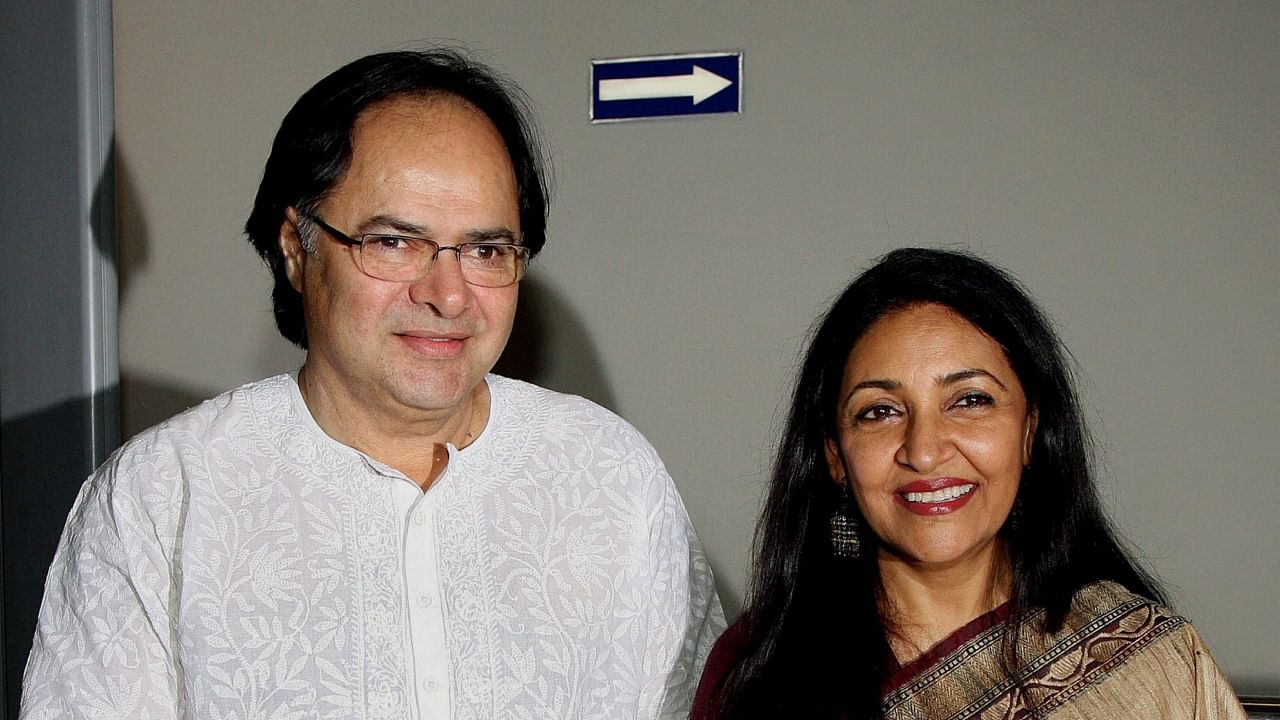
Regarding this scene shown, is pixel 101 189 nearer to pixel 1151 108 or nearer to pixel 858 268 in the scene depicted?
pixel 858 268

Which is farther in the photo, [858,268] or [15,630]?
[15,630]

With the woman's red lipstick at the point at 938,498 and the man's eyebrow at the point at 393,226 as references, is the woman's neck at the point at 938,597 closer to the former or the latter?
the woman's red lipstick at the point at 938,498

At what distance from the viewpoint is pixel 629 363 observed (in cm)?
260

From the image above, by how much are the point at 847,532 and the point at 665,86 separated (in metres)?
1.16

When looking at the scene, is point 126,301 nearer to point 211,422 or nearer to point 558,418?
point 211,422

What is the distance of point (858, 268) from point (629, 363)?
1.69 feet

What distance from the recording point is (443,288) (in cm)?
151

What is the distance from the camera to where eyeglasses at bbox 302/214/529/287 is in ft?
5.00

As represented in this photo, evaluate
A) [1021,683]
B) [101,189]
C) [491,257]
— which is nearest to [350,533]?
[491,257]

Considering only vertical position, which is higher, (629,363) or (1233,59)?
(1233,59)

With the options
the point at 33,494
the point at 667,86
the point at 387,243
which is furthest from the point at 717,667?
the point at 33,494

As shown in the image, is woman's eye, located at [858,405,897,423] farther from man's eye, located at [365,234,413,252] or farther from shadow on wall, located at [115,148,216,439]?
shadow on wall, located at [115,148,216,439]

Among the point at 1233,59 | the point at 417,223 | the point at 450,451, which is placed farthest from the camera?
the point at 1233,59

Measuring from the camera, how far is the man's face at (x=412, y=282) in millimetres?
1525
